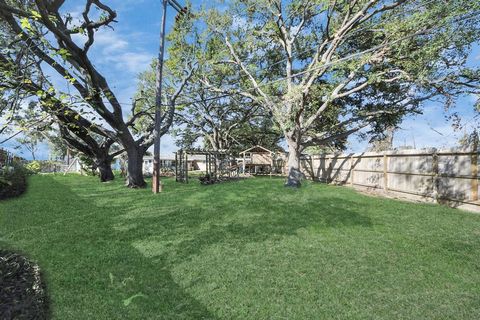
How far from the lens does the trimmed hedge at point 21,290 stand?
3.23 meters

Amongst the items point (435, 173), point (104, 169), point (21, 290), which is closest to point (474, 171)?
point (435, 173)

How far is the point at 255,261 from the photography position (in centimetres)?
475

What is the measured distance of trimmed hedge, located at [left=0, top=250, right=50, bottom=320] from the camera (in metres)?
3.23

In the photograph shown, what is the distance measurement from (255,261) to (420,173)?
8.30 meters

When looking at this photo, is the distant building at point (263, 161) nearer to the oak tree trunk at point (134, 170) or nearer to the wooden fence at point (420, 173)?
the wooden fence at point (420, 173)

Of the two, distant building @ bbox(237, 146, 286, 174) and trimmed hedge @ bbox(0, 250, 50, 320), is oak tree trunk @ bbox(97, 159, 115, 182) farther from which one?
trimmed hedge @ bbox(0, 250, 50, 320)

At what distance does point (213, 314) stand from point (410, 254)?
142 inches

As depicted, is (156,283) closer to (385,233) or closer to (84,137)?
(385,233)

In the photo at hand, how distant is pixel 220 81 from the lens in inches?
938

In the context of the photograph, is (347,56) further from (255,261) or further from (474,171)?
(255,261)

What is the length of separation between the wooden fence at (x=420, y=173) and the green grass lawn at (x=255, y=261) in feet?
3.13

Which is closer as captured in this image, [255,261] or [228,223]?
[255,261]

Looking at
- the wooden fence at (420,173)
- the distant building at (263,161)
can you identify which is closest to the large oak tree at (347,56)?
the wooden fence at (420,173)

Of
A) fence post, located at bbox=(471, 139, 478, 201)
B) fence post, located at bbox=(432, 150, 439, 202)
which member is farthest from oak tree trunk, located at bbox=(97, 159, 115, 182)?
fence post, located at bbox=(471, 139, 478, 201)
